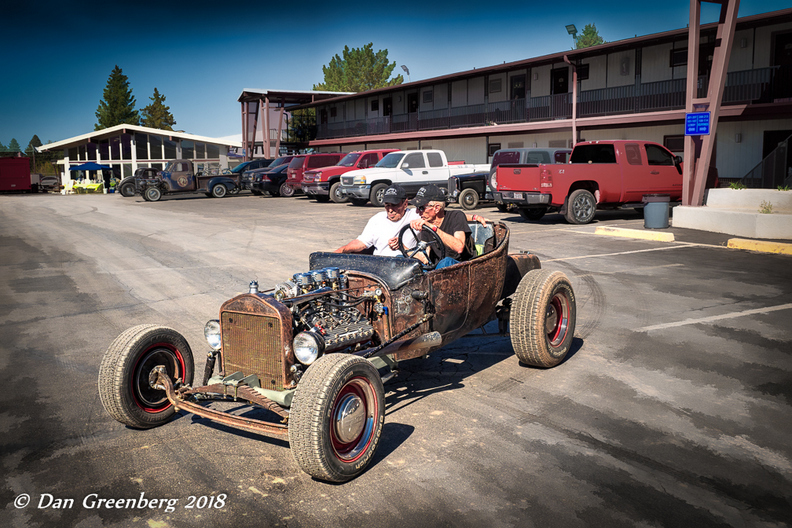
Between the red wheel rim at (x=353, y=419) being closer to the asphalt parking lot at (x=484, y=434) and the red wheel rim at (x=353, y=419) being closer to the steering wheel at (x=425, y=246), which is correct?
the asphalt parking lot at (x=484, y=434)

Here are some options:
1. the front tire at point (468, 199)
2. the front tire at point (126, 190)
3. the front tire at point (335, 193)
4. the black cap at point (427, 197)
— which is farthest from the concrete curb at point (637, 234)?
the front tire at point (126, 190)

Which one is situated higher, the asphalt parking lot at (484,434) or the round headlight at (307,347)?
the round headlight at (307,347)

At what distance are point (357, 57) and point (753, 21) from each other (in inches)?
2371

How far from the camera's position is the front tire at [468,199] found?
21.6 meters

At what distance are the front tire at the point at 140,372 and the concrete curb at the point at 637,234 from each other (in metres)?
11.3

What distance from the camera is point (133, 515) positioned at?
10.7 ft

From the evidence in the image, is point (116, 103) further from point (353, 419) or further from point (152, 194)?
point (353, 419)

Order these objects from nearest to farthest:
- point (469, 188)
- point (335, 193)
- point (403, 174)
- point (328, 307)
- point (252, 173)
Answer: point (328, 307), point (469, 188), point (403, 174), point (335, 193), point (252, 173)

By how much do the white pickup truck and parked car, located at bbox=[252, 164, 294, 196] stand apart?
7229 mm

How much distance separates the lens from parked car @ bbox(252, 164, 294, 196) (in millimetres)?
29797

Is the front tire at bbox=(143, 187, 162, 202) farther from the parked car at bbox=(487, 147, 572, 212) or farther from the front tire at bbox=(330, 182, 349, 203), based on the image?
the parked car at bbox=(487, 147, 572, 212)

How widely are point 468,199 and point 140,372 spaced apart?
18264 mm

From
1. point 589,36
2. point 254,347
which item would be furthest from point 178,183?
point 589,36

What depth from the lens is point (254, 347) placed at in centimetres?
393
